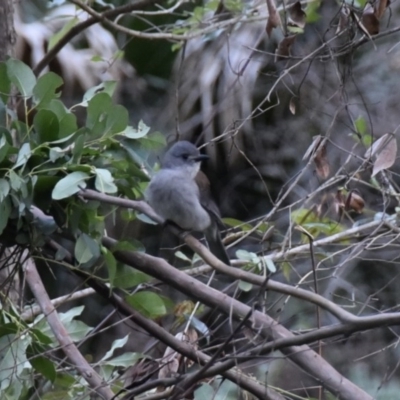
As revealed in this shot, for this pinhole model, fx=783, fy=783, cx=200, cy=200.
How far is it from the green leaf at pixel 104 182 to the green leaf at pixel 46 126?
0.17 m

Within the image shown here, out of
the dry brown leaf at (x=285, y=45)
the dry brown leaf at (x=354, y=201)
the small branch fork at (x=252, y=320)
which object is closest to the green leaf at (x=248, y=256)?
the small branch fork at (x=252, y=320)

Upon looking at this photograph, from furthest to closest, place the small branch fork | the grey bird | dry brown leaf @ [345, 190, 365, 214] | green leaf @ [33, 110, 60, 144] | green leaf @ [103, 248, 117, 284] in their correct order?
the grey bird → dry brown leaf @ [345, 190, 365, 214] → green leaf @ [103, 248, 117, 284] → green leaf @ [33, 110, 60, 144] → the small branch fork

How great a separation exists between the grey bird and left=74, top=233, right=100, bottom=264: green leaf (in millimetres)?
1183

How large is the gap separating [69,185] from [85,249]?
0.75 feet

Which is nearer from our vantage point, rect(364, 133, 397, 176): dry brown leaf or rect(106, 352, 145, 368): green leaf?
rect(364, 133, 397, 176): dry brown leaf

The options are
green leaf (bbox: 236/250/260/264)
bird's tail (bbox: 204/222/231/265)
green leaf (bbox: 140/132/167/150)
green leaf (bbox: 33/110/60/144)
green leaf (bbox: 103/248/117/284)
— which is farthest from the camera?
bird's tail (bbox: 204/222/231/265)

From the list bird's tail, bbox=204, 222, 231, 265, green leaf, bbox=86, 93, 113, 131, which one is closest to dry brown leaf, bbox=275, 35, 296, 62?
green leaf, bbox=86, 93, 113, 131

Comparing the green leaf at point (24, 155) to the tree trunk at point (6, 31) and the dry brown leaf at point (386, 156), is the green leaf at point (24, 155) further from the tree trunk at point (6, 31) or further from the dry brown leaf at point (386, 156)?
the dry brown leaf at point (386, 156)

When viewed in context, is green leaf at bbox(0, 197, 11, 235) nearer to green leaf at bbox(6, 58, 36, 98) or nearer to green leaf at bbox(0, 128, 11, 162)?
green leaf at bbox(0, 128, 11, 162)

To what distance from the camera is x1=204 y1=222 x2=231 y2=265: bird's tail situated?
134 inches

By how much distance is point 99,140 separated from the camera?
90.5 inches

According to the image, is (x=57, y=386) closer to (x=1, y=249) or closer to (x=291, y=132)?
(x=1, y=249)

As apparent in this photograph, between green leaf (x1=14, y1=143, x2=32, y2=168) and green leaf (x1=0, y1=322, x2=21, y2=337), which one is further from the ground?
green leaf (x1=14, y1=143, x2=32, y2=168)

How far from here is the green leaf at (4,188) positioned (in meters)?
2.11
